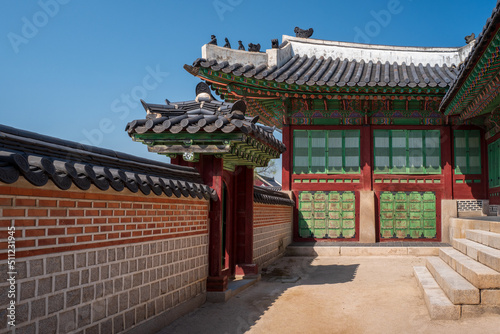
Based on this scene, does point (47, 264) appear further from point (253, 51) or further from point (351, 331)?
point (253, 51)

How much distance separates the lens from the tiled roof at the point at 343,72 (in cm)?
1367

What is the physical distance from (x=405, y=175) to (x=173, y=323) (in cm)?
1082

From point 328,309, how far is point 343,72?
33.0ft

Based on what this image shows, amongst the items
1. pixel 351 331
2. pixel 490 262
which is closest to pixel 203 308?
pixel 351 331

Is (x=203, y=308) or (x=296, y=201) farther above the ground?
(x=296, y=201)

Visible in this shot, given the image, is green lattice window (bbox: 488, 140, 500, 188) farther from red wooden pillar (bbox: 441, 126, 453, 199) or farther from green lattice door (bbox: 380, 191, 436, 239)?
green lattice door (bbox: 380, 191, 436, 239)

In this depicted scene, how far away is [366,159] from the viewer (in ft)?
49.4

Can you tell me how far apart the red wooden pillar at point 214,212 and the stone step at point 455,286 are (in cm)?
330

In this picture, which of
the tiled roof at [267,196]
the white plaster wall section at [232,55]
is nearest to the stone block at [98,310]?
the tiled roof at [267,196]

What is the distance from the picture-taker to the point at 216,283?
7.68 m

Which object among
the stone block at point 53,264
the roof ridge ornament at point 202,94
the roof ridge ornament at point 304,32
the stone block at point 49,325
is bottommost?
the stone block at point 49,325

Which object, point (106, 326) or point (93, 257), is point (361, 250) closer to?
point (106, 326)

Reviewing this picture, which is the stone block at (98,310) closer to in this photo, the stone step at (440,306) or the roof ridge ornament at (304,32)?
the stone step at (440,306)

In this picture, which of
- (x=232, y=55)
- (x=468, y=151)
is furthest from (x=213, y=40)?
Result: (x=468, y=151)
